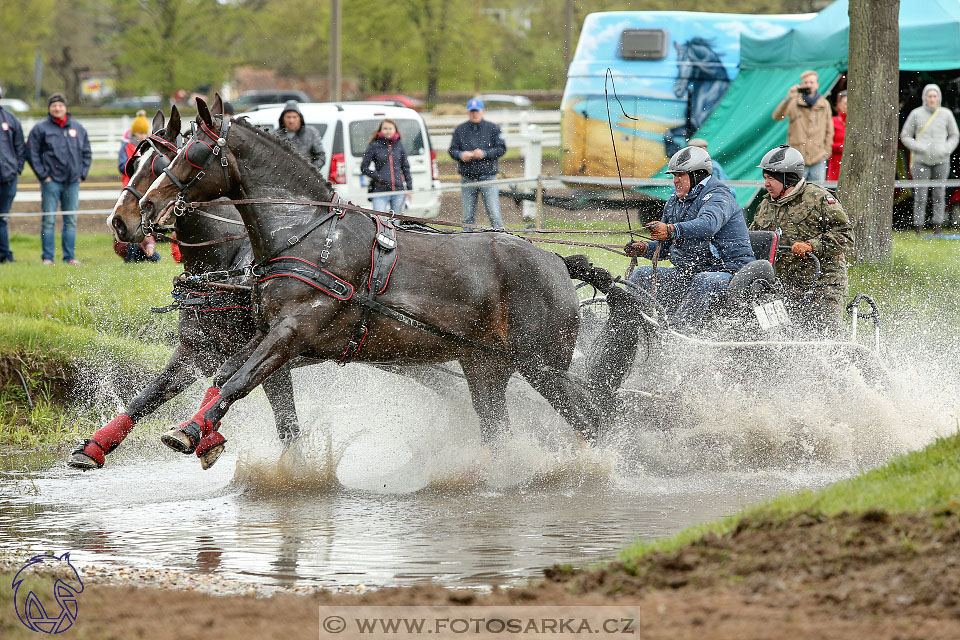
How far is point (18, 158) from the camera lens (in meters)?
14.4

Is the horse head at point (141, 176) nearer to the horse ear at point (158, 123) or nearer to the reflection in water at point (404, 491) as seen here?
the horse ear at point (158, 123)

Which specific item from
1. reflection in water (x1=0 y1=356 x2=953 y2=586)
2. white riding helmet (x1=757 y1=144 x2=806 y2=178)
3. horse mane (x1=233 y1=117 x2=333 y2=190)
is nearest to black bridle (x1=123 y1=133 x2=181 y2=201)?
horse mane (x1=233 y1=117 x2=333 y2=190)

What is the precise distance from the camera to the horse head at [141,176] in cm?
676

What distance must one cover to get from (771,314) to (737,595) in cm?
407

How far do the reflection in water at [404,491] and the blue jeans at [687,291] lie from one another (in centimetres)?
62

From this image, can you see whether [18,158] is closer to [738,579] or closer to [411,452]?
[411,452]

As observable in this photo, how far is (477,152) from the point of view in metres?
14.9

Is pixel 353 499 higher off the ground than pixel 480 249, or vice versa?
pixel 480 249

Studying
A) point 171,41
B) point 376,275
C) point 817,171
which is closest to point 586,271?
point 376,275

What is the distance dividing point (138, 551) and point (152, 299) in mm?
5576

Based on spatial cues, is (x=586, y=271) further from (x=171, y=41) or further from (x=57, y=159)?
(x=171, y=41)

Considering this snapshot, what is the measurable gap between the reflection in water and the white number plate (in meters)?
0.57

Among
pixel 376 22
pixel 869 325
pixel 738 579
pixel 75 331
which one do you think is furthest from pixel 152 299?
pixel 376 22

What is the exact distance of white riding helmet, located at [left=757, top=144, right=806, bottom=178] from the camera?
8.51 metres
